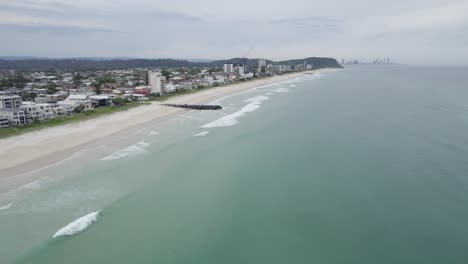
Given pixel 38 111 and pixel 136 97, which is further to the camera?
pixel 136 97

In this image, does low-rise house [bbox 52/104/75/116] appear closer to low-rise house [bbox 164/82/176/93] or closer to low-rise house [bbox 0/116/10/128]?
low-rise house [bbox 0/116/10/128]

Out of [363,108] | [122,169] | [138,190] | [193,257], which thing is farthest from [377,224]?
[363,108]

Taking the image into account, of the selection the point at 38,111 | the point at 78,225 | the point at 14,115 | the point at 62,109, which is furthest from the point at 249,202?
the point at 62,109

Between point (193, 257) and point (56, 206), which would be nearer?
point (193, 257)

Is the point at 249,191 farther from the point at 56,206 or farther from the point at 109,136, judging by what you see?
the point at 109,136

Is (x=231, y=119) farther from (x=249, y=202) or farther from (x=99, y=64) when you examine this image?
(x=99, y=64)
